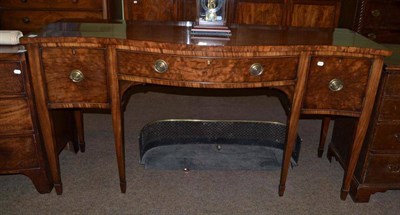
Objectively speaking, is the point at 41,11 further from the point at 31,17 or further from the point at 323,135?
the point at 323,135

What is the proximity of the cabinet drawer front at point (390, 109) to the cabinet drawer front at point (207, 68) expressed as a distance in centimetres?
50

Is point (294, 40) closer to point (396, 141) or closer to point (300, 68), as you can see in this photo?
point (300, 68)

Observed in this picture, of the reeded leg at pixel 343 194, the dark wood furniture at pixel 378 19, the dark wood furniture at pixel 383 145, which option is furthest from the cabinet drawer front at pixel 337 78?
the dark wood furniture at pixel 378 19

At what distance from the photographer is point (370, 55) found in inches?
→ 62.5

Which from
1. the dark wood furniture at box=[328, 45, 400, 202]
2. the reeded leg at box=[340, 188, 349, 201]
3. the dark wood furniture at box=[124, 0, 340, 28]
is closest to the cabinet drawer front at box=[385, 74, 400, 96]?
the dark wood furniture at box=[328, 45, 400, 202]

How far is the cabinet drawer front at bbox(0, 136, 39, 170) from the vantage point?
175 cm

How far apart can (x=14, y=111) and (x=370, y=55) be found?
169cm

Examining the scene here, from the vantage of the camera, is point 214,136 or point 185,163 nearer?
point 185,163

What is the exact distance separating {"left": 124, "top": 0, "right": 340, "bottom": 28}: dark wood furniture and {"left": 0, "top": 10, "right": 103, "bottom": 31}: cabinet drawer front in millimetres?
527

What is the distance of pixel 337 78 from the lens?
1654mm

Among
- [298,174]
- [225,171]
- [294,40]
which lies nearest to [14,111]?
[225,171]

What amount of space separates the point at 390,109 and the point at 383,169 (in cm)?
36

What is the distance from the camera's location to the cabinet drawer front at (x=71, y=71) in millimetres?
1594

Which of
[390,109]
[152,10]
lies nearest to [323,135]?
[390,109]
